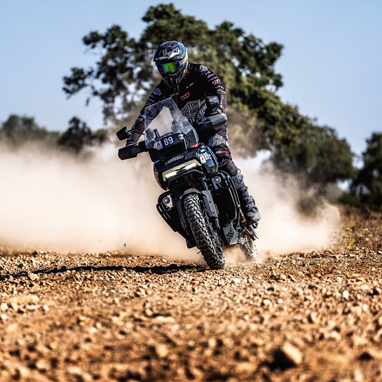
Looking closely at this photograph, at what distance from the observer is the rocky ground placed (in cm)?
229

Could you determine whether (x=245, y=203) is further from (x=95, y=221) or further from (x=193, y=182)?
(x=95, y=221)

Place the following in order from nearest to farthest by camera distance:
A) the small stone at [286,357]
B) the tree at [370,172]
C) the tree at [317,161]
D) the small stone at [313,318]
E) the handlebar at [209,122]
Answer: the small stone at [286,357]
the small stone at [313,318]
the handlebar at [209,122]
the tree at [370,172]
the tree at [317,161]

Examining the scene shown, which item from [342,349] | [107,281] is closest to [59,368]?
[342,349]

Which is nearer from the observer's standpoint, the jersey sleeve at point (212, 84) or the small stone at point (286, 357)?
the small stone at point (286, 357)

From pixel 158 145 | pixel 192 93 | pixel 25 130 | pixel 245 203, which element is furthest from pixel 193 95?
pixel 25 130

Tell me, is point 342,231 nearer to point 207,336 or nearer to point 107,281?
point 107,281

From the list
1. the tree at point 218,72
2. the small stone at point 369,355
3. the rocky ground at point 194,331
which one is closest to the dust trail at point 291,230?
the rocky ground at point 194,331

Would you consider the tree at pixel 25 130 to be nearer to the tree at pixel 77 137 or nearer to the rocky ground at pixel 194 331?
the tree at pixel 77 137

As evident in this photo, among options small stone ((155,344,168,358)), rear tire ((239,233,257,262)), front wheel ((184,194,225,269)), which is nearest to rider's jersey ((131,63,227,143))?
front wheel ((184,194,225,269))

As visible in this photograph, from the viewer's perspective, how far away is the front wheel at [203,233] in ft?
18.5

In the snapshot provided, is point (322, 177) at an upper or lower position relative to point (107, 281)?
upper

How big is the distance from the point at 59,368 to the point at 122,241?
28.9 ft

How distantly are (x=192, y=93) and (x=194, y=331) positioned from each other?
4.72m

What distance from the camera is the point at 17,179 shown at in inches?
823
